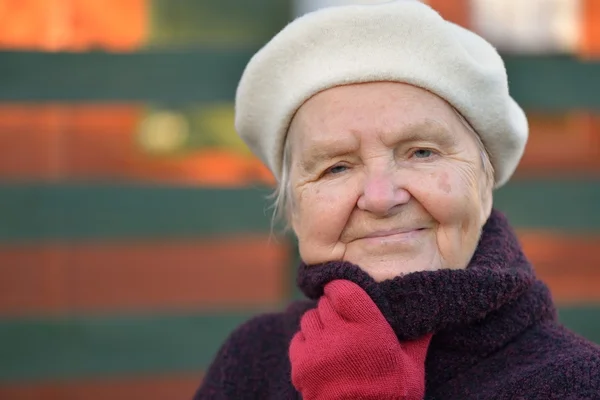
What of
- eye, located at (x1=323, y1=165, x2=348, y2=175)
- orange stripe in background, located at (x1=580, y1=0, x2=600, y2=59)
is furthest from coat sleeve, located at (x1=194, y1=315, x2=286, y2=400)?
orange stripe in background, located at (x1=580, y1=0, x2=600, y2=59)

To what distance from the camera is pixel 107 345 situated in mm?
3543

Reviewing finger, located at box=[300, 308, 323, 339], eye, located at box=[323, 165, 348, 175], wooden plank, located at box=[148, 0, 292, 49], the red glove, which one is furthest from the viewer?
wooden plank, located at box=[148, 0, 292, 49]

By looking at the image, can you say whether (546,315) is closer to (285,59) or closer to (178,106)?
(285,59)

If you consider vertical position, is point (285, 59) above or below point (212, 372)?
above

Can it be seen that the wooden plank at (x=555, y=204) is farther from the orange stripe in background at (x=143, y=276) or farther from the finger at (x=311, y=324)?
the finger at (x=311, y=324)

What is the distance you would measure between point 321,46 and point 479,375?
691 millimetres

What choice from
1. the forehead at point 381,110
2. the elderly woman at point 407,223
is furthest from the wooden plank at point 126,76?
the forehead at point 381,110

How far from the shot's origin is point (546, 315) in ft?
5.53

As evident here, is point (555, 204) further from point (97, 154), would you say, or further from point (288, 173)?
point (288, 173)

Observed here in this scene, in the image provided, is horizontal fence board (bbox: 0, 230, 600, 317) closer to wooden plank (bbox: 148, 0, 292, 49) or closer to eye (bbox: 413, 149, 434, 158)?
wooden plank (bbox: 148, 0, 292, 49)

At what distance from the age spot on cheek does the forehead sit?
0.31 ft

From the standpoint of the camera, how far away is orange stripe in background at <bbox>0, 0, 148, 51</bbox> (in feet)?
12.3

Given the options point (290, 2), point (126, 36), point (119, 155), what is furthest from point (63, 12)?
point (290, 2)

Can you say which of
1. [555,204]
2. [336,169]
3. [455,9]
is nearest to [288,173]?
[336,169]
